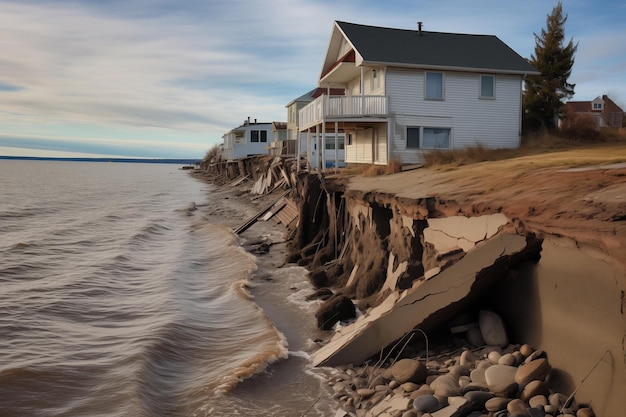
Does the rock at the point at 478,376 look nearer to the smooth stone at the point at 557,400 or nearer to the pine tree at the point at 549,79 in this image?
the smooth stone at the point at 557,400

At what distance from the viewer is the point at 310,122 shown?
83.6 ft

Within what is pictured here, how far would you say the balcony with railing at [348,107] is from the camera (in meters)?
22.6

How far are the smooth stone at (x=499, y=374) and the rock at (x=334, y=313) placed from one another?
4609mm

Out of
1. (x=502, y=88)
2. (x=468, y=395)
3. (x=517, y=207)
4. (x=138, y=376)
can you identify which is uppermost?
(x=502, y=88)

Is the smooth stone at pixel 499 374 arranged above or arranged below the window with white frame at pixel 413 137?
below

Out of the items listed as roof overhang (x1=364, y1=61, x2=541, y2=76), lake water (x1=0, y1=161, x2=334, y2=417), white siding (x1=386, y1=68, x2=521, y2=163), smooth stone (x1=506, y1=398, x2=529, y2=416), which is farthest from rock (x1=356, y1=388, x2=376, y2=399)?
roof overhang (x1=364, y1=61, x2=541, y2=76)

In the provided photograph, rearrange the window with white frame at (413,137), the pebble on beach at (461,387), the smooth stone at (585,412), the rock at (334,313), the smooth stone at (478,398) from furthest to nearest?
the window with white frame at (413,137) < the rock at (334,313) < the smooth stone at (478,398) < the pebble on beach at (461,387) < the smooth stone at (585,412)

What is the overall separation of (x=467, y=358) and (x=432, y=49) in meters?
20.4

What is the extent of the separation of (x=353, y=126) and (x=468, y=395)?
66.5 ft

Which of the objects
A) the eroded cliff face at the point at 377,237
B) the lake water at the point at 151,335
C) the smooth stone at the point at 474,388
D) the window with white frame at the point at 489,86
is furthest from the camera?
the window with white frame at the point at 489,86

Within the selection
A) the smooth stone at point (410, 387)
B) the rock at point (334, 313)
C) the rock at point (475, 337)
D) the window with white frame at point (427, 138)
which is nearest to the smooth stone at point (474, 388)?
the smooth stone at point (410, 387)

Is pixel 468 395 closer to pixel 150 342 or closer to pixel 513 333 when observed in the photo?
pixel 513 333

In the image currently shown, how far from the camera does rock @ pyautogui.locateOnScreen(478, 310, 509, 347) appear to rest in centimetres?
727

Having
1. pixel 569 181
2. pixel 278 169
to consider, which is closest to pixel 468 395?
pixel 569 181
